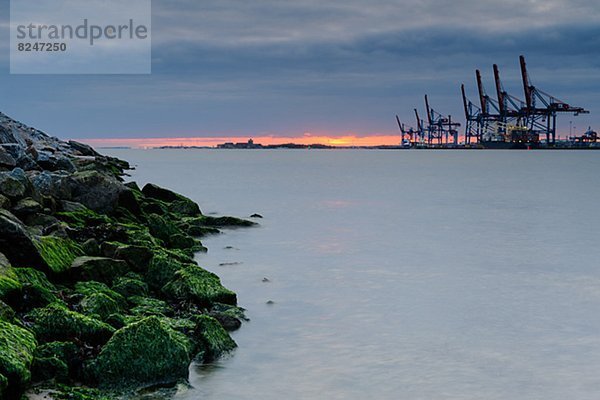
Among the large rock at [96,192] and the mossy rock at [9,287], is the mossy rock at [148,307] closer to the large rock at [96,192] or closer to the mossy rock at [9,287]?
the mossy rock at [9,287]

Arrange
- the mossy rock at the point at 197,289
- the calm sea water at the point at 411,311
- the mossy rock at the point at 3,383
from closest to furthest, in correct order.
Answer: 1. the mossy rock at the point at 3,383
2. the calm sea water at the point at 411,311
3. the mossy rock at the point at 197,289

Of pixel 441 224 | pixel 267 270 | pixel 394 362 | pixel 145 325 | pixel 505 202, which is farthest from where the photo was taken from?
pixel 505 202

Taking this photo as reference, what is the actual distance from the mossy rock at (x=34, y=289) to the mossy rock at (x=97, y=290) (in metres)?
0.25

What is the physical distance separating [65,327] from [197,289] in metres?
2.24

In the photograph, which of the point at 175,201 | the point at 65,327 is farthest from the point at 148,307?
the point at 175,201

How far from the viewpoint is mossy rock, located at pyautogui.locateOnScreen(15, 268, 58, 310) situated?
592 centimetres

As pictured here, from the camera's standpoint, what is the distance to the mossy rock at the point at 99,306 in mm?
6142

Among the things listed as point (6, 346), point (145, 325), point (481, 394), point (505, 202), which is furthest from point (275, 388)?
point (505, 202)

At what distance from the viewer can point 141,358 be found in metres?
5.35

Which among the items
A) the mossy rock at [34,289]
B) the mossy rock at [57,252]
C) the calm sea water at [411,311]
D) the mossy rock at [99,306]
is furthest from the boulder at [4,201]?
the calm sea water at [411,311]

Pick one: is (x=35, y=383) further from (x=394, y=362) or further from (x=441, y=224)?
(x=441, y=224)

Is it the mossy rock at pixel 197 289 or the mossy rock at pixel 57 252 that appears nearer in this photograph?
the mossy rock at pixel 57 252

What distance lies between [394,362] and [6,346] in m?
3.50

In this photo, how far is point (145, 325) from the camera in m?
5.43
